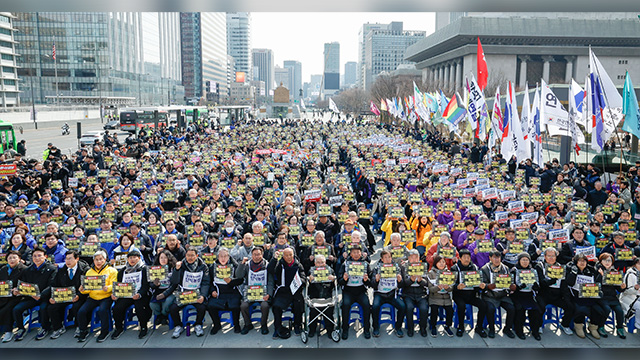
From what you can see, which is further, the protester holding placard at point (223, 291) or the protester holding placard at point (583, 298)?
the protester holding placard at point (223, 291)

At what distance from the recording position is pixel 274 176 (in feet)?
58.6

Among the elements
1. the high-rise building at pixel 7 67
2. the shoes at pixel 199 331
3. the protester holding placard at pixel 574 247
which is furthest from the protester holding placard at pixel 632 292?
the high-rise building at pixel 7 67

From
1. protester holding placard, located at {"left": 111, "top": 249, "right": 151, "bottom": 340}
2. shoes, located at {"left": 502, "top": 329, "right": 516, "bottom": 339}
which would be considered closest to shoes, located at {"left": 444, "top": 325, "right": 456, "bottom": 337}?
shoes, located at {"left": 502, "top": 329, "right": 516, "bottom": 339}

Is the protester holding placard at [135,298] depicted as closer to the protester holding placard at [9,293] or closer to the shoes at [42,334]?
the shoes at [42,334]

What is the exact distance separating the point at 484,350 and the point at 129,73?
127047 mm

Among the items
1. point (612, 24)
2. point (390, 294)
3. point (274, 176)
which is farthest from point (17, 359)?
point (612, 24)

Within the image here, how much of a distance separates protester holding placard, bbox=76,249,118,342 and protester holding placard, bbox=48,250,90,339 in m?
0.16

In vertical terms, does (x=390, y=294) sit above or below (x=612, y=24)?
below

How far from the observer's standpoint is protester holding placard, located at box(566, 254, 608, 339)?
25.3ft

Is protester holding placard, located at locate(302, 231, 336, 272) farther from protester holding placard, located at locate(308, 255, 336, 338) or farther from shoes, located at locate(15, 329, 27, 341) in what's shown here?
shoes, located at locate(15, 329, 27, 341)

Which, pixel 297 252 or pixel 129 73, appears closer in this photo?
pixel 297 252

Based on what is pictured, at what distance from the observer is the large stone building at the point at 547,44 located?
81.8 m

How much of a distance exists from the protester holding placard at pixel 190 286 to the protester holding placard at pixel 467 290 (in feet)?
13.3
